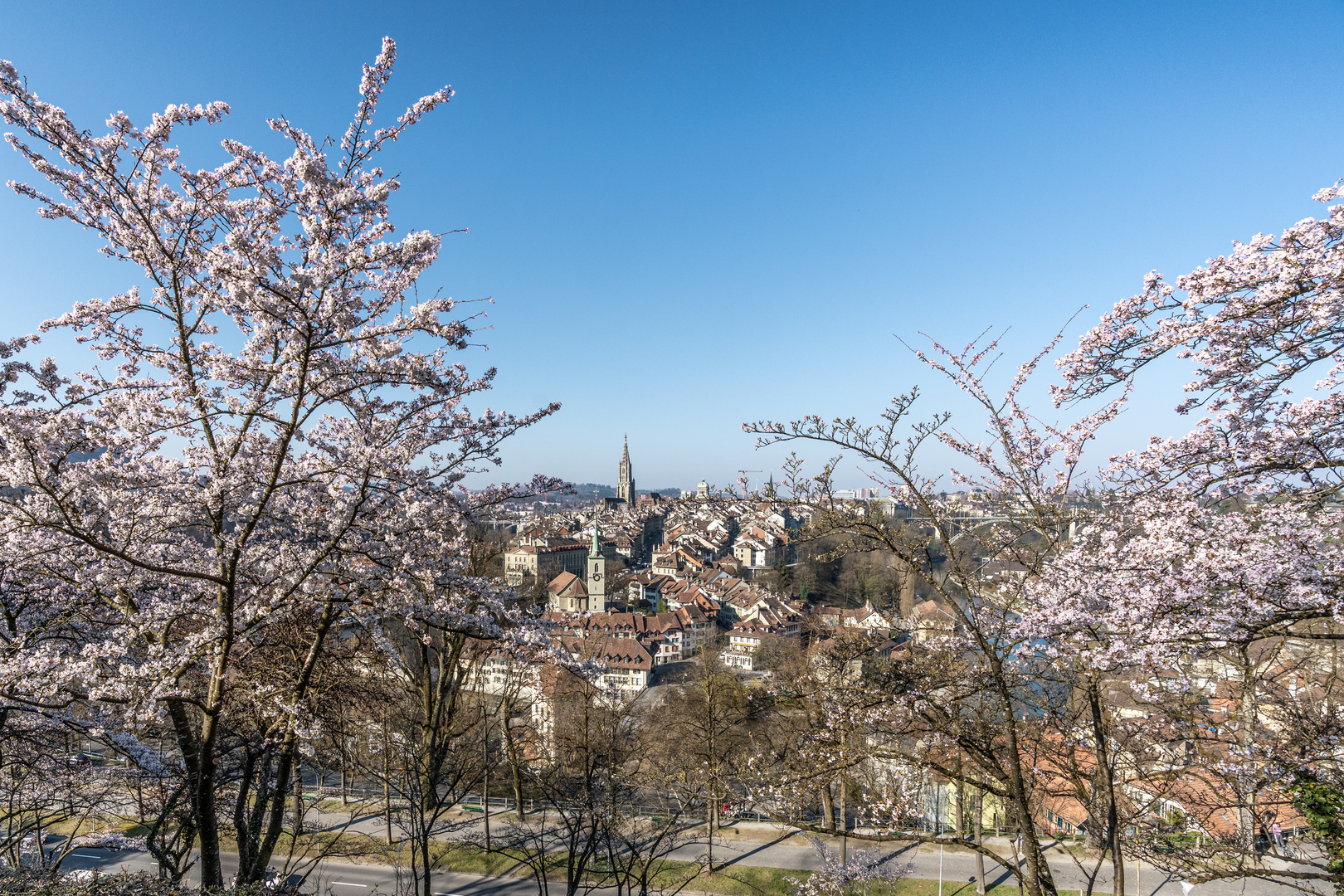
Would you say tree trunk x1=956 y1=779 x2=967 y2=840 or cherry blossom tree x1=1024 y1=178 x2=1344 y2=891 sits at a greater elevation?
cherry blossom tree x1=1024 y1=178 x2=1344 y2=891

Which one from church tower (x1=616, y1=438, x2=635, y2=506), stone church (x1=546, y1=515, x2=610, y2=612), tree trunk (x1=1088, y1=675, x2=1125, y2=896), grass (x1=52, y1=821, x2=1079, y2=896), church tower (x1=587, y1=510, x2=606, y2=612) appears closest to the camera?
tree trunk (x1=1088, y1=675, x2=1125, y2=896)

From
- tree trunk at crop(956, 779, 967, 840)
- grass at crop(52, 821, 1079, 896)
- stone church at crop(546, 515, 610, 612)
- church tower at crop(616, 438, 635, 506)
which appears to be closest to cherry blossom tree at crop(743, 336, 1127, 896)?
tree trunk at crop(956, 779, 967, 840)

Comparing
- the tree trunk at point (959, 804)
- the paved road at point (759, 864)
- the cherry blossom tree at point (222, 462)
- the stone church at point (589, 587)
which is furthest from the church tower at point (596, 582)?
the cherry blossom tree at point (222, 462)

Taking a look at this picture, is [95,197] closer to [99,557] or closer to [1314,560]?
[99,557]

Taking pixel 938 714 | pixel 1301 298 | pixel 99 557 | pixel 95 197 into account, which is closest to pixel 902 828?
pixel 938 714

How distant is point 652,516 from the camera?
438 ft

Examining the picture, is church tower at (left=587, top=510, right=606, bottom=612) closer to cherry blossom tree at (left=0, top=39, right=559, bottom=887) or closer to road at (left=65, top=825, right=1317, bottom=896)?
road at (left=65, top=825, right=1317, bottom=896)

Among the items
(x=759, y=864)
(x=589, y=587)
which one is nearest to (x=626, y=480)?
(x=589, y=587)

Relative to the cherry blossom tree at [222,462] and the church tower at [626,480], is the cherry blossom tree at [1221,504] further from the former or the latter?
the church tower at [626,480]

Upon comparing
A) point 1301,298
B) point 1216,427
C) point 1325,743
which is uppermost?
point 1301,298

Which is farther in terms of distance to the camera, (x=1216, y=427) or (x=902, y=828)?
(x=902, y=828)

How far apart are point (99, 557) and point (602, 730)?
12.5 meters

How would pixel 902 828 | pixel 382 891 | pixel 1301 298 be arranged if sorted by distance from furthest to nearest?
pixel 382 891 < pixel 902 828 < pixel 1301 298

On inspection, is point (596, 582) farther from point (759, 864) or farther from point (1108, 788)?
point (1108, 788)
